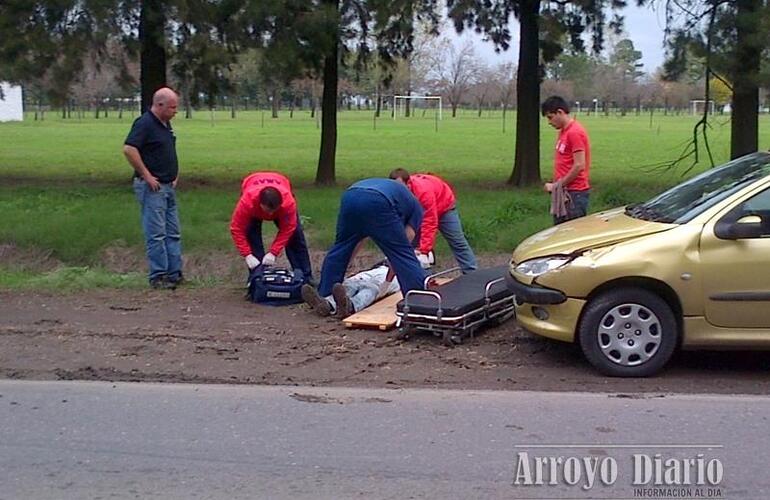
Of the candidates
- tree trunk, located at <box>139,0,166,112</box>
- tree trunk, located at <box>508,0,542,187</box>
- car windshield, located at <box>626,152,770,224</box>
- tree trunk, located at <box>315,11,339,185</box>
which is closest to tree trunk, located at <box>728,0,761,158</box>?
tree trunk, located at <box>508,0,542,187</box>

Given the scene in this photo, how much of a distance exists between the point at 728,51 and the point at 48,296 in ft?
35.1

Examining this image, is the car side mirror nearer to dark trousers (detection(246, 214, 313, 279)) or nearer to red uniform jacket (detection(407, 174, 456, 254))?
red uniform jacket (detection(407, 174, 456, 254))

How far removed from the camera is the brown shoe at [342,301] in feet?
28.4

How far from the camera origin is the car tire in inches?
270

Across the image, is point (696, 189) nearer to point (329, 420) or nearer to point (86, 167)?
point (329, 420)

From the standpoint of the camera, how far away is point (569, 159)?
9297mm

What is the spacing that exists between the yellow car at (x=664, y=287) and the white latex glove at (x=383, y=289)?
231 cm

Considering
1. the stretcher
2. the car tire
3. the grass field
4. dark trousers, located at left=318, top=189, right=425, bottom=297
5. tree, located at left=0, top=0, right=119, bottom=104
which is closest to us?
the car tire

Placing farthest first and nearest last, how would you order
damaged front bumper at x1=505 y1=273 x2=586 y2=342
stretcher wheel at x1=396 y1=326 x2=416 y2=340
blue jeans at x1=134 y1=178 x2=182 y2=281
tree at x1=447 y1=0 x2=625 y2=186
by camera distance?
tree at x1=447 y1=0 x2=625 y2=186, blue jeans at x1=134 y1=178 x2=182 y2=281, stretcher wheel at x1=396 y1=326 x2=416 y2=340, damaged front bumper at x1=505 y1=273 x2=586 y2=342

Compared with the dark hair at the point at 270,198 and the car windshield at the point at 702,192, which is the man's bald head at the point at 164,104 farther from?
the car windshield at the point at 702,192

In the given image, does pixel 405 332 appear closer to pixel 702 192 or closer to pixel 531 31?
pixel 702 192

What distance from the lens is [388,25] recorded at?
60.2ft

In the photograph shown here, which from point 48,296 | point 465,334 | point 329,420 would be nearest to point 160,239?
point 48,296

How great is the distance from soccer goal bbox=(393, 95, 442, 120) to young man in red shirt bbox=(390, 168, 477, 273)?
65.5 metres
